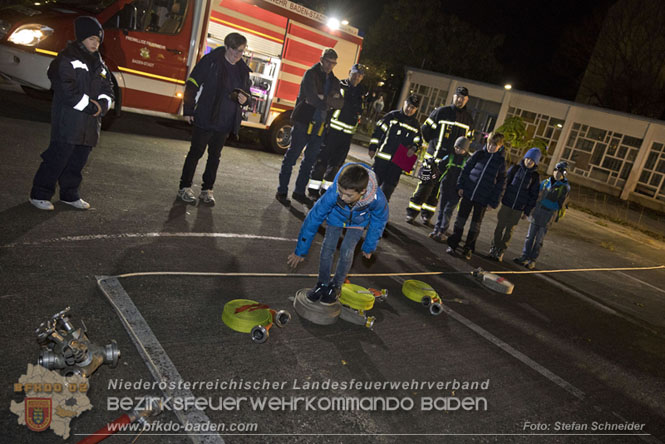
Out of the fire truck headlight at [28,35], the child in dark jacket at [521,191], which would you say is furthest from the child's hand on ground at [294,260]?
the fire truck headlight at [28,35]

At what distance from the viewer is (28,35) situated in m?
8.27

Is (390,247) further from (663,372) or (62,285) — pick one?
(62,285)

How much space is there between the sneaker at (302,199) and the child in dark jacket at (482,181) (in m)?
2.47

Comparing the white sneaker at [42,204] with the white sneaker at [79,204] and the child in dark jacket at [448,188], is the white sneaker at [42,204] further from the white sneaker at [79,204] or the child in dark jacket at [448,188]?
the child in dark jacket at [448,188]

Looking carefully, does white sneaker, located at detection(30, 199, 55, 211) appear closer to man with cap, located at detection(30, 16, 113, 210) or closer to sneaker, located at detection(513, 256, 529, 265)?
man with cap, located at detection(30, 16, 113, 210)

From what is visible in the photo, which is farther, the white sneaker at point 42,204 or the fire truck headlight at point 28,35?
the fire truck headlight at point 28,35

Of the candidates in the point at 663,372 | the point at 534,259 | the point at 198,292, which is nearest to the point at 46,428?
the point at 198,292

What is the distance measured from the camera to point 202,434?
280cm

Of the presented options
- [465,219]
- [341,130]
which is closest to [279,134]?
[341,130]

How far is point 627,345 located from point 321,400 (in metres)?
4.37

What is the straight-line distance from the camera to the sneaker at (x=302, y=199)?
8287 mm

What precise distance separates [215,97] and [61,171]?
203cm

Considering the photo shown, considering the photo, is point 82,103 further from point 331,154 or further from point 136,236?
point 331,154

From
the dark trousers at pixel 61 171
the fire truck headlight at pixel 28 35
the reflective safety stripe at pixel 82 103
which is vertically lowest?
the dark trousers at pixel 61 171
